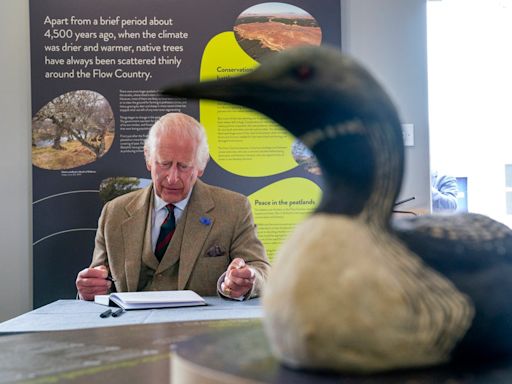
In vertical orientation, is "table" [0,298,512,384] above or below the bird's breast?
below

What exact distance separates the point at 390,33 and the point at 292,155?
724 mm

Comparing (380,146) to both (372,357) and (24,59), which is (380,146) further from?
(24,59)

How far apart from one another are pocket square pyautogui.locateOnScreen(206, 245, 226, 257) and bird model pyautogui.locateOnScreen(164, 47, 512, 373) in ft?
4.68

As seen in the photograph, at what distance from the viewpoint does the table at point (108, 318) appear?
1192 mm

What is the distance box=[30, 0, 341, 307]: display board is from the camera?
2693 mm

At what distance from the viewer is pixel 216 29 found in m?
2.75

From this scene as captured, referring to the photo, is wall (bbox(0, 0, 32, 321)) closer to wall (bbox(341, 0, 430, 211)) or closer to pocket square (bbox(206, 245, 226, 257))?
pocket square (bbox(206, 245, 226, 257))

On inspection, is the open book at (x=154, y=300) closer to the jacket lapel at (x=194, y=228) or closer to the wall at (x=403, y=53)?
the jacket lapel at (x=194, y=228)

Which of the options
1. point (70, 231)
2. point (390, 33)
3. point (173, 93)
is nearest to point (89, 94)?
point (70, 231)

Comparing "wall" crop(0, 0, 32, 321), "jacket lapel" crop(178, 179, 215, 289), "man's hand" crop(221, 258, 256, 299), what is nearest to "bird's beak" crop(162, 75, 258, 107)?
"man's hand" crop(221, 258, 256, 299)

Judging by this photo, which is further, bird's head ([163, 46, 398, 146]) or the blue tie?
the blue tie

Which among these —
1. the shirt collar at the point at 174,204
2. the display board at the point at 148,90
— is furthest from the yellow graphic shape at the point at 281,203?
the shirt collar at the point at 174,204

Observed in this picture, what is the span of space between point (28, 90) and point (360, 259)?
2.53m

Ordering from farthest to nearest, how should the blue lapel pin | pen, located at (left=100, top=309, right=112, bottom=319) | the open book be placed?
the blue lapel pin < the open book < pen, located at (left=100, top=309, right=112, bottom=319)
